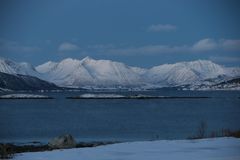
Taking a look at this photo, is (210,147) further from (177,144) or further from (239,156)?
(239,156)

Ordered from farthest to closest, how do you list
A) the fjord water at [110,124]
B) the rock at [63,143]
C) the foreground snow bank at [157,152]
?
1. the fjord water at [110,124]
2. the rock at [63,143]
3. the foreground snow bank at [157,152]

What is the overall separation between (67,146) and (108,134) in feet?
84.5

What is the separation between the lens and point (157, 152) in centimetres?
1830

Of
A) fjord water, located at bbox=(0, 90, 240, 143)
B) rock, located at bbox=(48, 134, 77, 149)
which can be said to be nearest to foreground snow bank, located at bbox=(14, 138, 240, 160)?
rock, located at bbox=(48, 134, 77, 149)

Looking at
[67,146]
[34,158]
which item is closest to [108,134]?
[67,146]

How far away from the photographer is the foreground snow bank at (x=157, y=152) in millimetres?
17016

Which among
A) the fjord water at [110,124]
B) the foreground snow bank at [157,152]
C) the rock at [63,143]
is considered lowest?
the fjord water at [110,124]

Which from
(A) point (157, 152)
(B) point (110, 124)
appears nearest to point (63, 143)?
(A) point (157, 152)

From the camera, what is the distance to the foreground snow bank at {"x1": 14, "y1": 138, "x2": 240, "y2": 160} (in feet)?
55.8

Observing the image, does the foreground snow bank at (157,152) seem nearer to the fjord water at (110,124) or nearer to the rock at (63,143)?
the rock at (63,143)

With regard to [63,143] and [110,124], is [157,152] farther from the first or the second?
[110,124]

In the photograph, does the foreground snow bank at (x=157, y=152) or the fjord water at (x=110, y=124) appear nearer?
the foreground snow bank at (x=157, y=152)

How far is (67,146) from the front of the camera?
2373cm

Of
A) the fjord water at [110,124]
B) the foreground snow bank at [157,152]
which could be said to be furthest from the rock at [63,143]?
the fjord water at [110,124]
